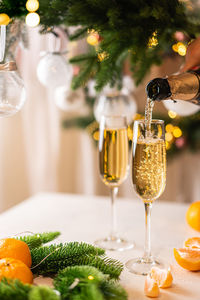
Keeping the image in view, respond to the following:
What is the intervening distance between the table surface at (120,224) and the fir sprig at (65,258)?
0.23 feet

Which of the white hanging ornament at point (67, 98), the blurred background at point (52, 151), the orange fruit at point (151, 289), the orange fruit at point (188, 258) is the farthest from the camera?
the blurred background at point (52, 151)

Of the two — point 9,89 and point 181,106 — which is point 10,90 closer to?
point 9,89

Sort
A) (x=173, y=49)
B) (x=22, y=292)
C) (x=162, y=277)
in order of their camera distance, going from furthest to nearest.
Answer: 1. (x=173, y=49)
2. (x=162, y=277)
3. (x=22, y=292)

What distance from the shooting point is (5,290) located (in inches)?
23.6

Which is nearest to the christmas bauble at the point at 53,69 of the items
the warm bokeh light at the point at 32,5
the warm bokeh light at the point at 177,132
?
the warm bokeh light at the point at 32,5

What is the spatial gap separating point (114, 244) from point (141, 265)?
0.47ft

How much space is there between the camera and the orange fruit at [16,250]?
731 mm

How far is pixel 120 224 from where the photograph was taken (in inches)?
44.1

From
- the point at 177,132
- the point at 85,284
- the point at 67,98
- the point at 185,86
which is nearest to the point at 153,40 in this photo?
the point at 185,86

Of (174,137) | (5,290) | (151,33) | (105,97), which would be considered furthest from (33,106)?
(5,290)

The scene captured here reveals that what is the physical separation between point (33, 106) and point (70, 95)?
2.80ft

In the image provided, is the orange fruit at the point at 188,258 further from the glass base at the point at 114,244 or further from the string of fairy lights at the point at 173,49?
the string of fairy lights at the point at 173,49

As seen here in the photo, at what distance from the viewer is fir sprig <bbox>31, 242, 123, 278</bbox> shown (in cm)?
75

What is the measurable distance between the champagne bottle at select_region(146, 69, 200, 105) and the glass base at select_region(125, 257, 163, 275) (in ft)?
1.11
